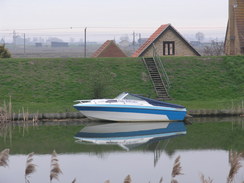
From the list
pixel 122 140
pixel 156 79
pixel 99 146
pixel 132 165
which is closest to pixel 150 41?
pixel 156 79

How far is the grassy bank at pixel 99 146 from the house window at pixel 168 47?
982 inches

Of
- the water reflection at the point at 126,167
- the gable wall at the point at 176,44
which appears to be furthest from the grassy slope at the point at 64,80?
the water reflection at the point at 126,167

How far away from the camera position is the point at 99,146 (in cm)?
3222

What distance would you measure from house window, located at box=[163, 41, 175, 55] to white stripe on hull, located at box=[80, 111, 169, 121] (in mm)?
22697

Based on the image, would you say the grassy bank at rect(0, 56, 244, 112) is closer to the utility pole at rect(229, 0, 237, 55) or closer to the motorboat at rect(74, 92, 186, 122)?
the motorboat at rect(74, 92, 186, 122)

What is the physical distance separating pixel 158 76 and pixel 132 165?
79.8ft

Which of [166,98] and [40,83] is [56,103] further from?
[166,98]

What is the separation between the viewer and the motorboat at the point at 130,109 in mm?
40281

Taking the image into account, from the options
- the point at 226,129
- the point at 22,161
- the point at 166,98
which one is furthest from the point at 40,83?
the point at 22,161

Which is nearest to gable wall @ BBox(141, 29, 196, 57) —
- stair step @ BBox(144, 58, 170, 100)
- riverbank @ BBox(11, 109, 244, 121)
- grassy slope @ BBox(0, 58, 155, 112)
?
stair step @ BBox(144, 58, 170, 100)

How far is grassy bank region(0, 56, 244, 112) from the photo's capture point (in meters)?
46.0

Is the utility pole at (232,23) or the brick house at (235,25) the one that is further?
the utility pole at (232,23)

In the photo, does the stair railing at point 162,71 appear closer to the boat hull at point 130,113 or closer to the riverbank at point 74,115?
the riverbank at point 74,115

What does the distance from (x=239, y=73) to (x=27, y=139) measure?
23.9 meters
